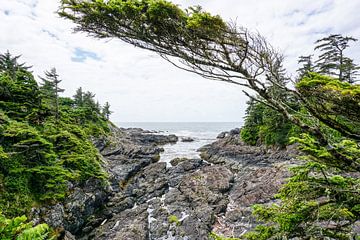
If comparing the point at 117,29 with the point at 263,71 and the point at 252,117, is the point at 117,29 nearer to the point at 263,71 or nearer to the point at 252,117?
the point at 263,71

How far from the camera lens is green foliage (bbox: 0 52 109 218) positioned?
12.2m

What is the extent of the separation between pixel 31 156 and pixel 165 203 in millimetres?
10298

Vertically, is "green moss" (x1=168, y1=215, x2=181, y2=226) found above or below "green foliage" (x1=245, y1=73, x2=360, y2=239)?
below

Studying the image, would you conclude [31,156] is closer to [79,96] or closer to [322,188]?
[322,188]

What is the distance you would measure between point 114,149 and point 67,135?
53.6 ft

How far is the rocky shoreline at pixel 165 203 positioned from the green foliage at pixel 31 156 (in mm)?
939

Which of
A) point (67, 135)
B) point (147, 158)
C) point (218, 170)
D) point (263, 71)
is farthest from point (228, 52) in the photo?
point (147, 158)

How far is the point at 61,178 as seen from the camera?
45.1 ft

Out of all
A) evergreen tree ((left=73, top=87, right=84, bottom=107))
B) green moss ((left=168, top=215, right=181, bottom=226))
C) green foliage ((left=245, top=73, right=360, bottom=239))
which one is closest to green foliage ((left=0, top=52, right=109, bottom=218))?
green moss ((left=168, top=215, right=181, bottom=226))

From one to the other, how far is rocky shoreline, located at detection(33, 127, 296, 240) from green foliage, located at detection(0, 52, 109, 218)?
3.08ft

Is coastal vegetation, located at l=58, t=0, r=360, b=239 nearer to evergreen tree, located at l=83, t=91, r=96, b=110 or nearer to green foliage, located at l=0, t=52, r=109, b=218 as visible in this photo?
green foliage, located at l=0, t=52, r=109, b=218

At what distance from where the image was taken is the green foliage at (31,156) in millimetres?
12220

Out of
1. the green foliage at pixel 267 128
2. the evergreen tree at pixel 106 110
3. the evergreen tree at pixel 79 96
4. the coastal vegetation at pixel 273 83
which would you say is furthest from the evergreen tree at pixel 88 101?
the coastal vegetation at pixel 273 83

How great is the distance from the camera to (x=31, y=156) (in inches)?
546
